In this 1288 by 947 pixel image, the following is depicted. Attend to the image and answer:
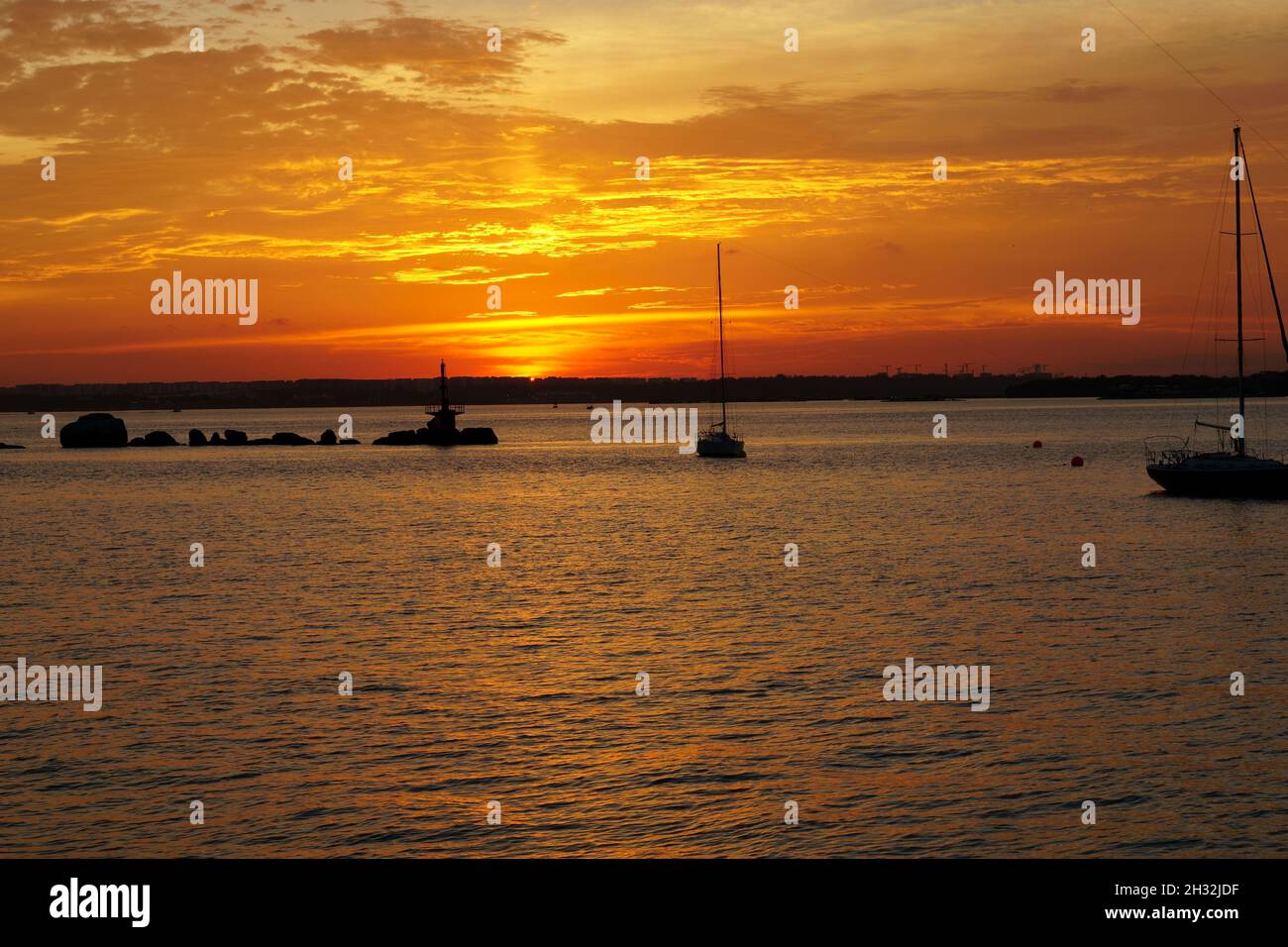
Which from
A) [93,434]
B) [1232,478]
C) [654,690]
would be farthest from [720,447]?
[93,434]

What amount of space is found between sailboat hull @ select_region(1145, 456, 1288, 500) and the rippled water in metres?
1.68

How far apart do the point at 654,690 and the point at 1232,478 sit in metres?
53.9

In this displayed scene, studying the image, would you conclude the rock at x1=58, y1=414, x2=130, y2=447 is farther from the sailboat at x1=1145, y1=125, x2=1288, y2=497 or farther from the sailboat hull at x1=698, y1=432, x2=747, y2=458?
the sailboat at x1=1145, y1=125, x2=1288, y2=497

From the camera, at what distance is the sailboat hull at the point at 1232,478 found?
68438 mm

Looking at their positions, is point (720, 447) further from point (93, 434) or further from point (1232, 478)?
point (93, 434)

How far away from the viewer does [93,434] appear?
195875mm

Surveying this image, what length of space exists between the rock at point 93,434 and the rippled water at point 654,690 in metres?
138

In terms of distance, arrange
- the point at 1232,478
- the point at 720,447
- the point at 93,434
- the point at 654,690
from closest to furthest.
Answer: the point at 654,690
the point at 1232,478
the point at 720,447
the point at 93,434

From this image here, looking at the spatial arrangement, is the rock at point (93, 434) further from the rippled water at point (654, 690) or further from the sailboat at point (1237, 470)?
the sailboat at point (1237, 470)

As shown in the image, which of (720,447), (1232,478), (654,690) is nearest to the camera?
(654,690)

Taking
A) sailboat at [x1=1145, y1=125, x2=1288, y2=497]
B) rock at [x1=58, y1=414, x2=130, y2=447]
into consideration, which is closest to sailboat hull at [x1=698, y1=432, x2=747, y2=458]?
sailboat at [x1=1145, y1=125, x2=1288, y2=497]
